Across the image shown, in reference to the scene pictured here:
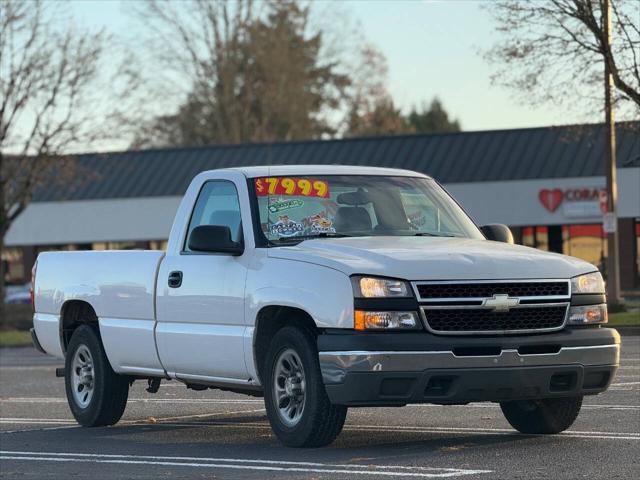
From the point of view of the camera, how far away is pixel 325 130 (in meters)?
82.9

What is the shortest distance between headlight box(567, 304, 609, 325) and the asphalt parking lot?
32.4 inches

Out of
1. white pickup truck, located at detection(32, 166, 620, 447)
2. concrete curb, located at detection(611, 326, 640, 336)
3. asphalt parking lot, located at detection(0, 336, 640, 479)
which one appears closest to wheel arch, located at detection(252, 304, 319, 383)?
white pickup truck, located at detection(32, 166, 620, 447)

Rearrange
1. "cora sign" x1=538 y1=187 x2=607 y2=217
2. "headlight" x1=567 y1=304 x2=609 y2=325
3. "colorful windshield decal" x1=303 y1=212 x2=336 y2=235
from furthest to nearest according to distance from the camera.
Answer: "cora sign" x1=538 y1=187 x2=607 y2=217 < "colorful windshield decal" x1=303 y1=212 x2=336 y2=235 < "headlight" x1=567 y1=304 x2=609 y2=325

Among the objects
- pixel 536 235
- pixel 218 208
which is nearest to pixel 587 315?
pixel 218 208

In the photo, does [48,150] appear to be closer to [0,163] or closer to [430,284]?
[0,163]

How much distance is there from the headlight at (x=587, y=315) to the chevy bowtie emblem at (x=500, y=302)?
0.54 meters

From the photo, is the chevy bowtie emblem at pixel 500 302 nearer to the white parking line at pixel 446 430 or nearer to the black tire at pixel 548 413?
the black tire at pixel 548 413

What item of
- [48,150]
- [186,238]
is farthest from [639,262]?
[186,238]

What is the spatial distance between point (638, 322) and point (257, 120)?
5031cm

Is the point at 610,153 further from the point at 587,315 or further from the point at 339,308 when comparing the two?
the point at 339,308

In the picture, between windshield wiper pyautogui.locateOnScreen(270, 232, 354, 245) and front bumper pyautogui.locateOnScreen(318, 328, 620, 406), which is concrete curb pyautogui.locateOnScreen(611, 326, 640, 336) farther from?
front bumper pyautogui.locateOnScreen(318, 328, 620, 406)

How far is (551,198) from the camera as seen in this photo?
181 feet

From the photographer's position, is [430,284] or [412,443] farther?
[412,443]

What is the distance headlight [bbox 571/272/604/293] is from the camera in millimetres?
9953
